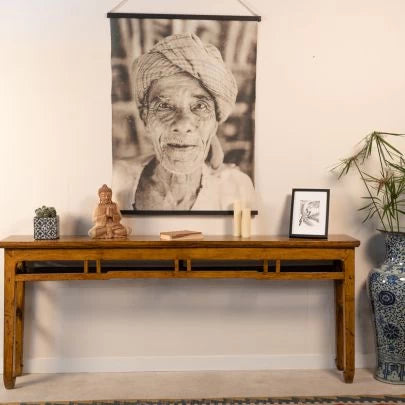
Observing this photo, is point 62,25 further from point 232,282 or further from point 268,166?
point 232,282

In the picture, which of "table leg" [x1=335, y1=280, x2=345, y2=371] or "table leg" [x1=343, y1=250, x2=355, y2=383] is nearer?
"table leg" [x1=343, y1=250, x2=355, y2=383]

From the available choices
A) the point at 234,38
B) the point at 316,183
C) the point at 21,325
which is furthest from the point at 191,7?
the point at 21,325

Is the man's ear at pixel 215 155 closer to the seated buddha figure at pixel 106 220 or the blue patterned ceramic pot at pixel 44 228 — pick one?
the seated buddha figure at pixel 106 220

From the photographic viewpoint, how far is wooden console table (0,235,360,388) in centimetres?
317

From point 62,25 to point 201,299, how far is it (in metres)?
1.86

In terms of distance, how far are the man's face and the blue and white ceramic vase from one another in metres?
1.28

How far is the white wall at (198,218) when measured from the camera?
3.47m

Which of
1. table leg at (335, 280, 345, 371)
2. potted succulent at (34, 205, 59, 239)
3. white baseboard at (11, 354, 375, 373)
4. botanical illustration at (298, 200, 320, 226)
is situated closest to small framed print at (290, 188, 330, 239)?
botanical illustration at (298, 200, 320, 226)

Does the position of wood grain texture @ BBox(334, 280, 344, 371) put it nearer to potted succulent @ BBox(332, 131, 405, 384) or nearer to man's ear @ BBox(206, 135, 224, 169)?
potted succulent @ BBox(332, 131, 405, 384)

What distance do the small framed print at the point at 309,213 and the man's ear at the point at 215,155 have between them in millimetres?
486

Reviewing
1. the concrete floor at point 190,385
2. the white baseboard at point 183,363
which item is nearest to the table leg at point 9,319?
the concrete floor at point 190,385

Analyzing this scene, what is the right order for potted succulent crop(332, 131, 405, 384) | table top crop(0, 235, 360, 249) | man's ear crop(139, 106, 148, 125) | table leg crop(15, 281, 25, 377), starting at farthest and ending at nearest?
man's ear crop(139, 106, 148, 125) < table leg crop(15, 281, 25, 377) < potted succulent crop(332, 131, 405, 384) < table top crop(0, 235, 360, 249)

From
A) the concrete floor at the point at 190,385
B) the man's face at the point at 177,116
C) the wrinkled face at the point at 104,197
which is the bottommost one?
the concrete floor at the point at 190,385

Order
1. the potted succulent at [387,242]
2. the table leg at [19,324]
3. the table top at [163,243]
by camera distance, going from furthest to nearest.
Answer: the table leg at [19,324] < the potted succulent at [387,242] < the table top at [163,243]
